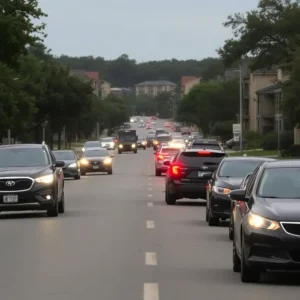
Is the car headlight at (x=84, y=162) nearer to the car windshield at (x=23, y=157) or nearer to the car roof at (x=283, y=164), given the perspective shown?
the car windshield at (x=23, y=157)

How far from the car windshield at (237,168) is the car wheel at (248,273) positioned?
10399 millimetres

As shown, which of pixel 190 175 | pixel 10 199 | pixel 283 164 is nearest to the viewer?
pixel 283 164

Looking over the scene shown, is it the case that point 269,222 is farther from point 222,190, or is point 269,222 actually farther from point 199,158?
point 199,158

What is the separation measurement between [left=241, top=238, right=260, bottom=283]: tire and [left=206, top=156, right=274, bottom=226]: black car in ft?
28.5

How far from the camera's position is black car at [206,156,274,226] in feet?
74.4

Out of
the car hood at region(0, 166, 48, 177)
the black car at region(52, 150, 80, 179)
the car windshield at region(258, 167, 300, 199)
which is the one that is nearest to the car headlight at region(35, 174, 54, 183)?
the car hood at region(0, 166, 48, 177)

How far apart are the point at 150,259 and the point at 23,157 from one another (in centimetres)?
1022

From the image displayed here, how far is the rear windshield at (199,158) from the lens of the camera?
30047mm

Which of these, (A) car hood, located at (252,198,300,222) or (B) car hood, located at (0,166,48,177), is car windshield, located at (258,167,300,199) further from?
(B) car hood, located at (0,166,48,177)

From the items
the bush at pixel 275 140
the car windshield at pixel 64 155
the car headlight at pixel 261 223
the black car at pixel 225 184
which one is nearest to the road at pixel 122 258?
the black car at pixel 225 184

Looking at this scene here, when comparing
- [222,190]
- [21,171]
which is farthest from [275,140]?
[222,190]

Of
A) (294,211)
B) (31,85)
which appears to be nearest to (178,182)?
(294,211)

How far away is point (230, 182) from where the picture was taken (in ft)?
75.8

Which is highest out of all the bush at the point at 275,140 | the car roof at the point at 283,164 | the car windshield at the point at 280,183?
the car roof at the point at 283,164
